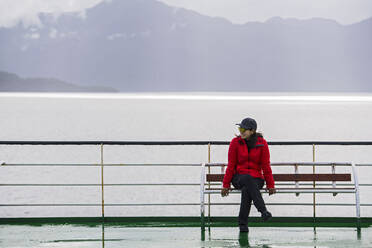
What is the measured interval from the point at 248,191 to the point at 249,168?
9.3 inches

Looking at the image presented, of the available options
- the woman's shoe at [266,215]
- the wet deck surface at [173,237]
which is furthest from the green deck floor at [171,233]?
the woman's shoe at [266,215]

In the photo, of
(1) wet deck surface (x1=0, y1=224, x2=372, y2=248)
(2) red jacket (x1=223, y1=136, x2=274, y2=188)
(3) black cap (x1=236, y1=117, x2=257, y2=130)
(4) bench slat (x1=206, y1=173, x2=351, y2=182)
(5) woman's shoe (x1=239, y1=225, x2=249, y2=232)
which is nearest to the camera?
(1) wet deck surface (x1=0, y1=224, x2=372, y2=248)

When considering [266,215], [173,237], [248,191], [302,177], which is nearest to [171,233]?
[173,237]

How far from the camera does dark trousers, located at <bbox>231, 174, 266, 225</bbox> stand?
21.8ft

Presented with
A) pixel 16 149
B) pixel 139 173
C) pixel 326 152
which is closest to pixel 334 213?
pixel 139 173

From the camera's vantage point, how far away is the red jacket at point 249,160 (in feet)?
21.9

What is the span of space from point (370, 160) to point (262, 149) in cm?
5151

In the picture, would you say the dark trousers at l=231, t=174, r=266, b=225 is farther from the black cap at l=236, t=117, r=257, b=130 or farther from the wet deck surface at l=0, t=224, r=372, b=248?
the black cap at l=236, t=117, r=257, b=130

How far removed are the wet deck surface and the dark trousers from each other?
0.98 feet

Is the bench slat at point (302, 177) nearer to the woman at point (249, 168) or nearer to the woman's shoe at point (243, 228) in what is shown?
the woman at point (249, 168)

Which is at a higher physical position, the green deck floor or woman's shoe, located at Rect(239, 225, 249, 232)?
woman's shoe, located at Rect(239, 225, 249, 232)

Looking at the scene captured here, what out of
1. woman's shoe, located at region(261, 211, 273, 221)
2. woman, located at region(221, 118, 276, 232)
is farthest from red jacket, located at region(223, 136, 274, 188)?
woman's shoe, located at region(261, 211, 273, 221)

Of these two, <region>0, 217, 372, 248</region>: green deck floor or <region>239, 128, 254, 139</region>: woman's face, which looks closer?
<region>0, 217, 372, 248</region>: green deck floor

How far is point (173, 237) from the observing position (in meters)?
6.74
